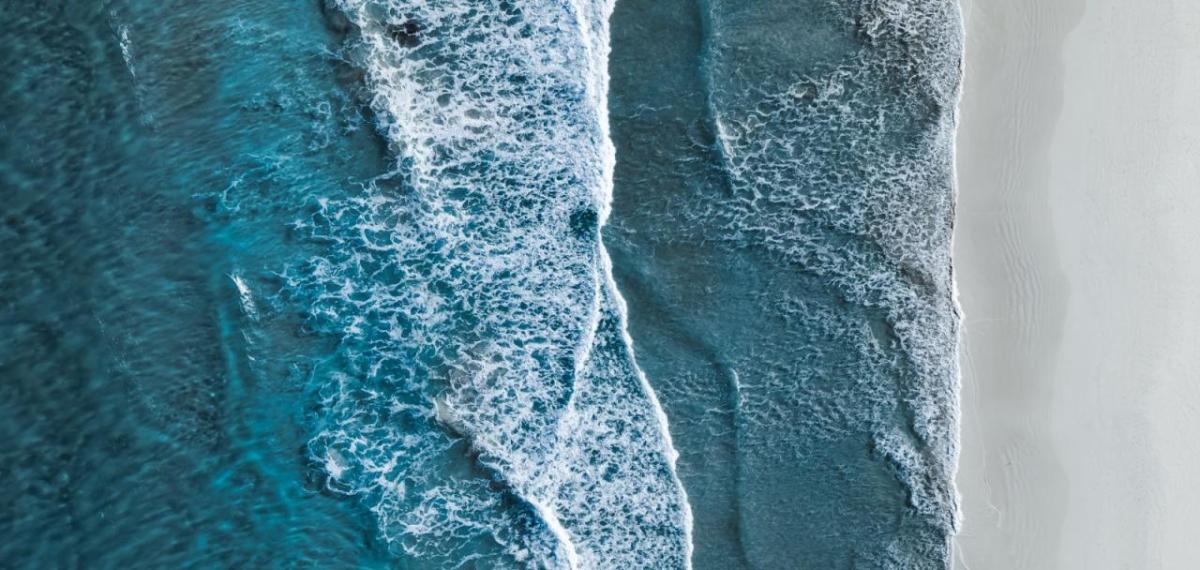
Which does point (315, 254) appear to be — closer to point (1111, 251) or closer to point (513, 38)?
point (513, 38)

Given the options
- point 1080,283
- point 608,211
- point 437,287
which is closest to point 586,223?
point 608,211

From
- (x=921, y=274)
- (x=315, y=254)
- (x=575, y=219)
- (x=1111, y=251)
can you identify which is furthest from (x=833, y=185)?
(x=315, y=254)

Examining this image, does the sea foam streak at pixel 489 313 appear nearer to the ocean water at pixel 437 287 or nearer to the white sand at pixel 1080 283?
the ocean water at pixel 437 287

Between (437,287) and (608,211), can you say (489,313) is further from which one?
(608,211)

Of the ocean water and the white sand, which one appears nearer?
the ocean water

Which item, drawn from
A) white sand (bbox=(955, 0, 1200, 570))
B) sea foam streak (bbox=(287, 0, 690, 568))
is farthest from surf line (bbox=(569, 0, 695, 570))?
white sand (bbox=(955, 0, 1200, 570))

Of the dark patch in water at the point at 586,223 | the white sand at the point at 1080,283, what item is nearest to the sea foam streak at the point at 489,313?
the dark patch in water at the point at 586,223

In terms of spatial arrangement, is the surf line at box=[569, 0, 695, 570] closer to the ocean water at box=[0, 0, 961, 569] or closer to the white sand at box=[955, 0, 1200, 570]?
the ocean water at box=[0, 0, 961, 569]
